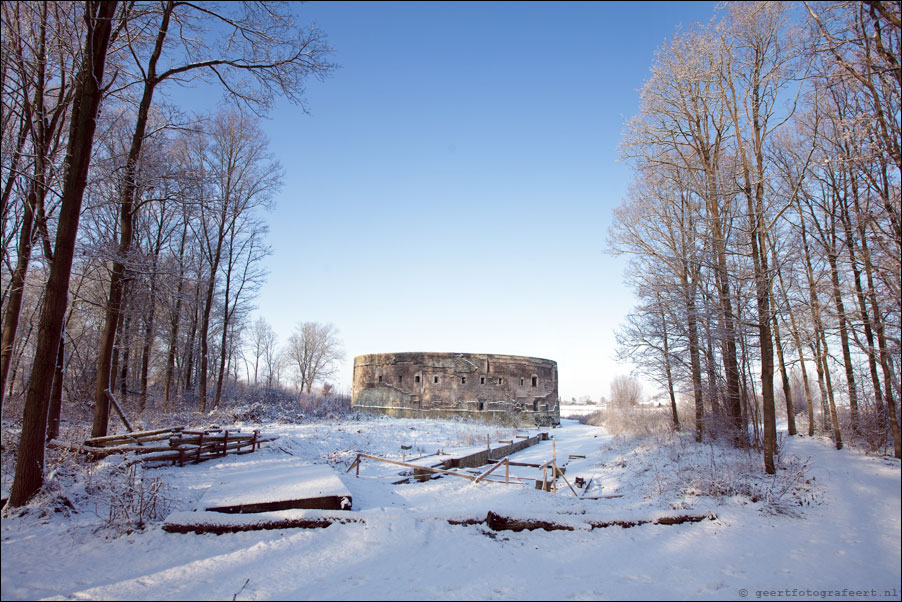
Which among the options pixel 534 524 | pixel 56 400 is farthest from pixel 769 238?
pixel 56 400

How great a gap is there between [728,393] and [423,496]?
27.8ft

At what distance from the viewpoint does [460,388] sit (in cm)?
2945

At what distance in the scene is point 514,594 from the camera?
11.5ft

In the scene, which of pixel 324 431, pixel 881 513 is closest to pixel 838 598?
pixel 881 513

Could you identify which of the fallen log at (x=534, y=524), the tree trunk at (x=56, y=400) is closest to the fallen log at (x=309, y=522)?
the fallen log at (x=534, y=524)

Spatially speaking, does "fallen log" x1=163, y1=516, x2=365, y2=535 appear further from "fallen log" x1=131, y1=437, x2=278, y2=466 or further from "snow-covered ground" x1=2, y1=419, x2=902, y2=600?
"fallen log" x1=131, y1=437, x2=278, y2=466

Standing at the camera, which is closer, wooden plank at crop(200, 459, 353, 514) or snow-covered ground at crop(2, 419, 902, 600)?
snow-covered ground at crop(2, 419, 902, 600)

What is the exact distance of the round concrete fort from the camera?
29141 millimetres

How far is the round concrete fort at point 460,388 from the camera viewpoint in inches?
1147

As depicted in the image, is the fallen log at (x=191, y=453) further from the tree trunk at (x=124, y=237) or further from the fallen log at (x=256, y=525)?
the fallen log at (x=256, y=525)

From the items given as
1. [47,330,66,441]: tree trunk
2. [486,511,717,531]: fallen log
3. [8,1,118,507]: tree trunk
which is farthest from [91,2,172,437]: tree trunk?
[486,511,717,531]: fallen log

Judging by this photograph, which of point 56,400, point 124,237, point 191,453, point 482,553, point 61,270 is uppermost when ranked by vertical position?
point 124,237

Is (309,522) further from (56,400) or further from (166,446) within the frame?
(56,400)

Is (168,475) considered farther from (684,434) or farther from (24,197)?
(684,434)
